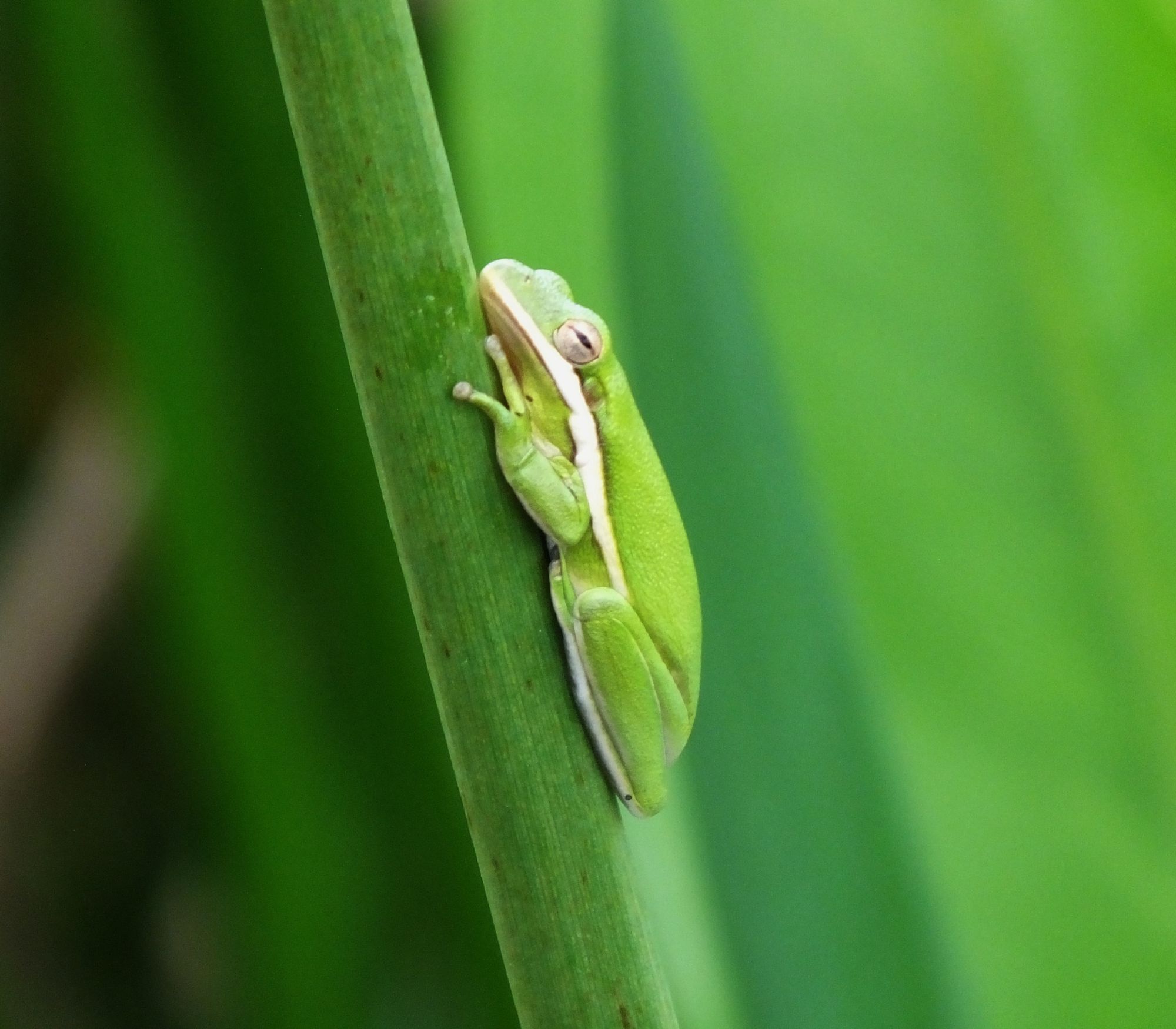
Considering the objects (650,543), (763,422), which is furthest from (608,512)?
(763,422)

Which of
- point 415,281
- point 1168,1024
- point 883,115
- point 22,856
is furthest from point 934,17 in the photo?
point 22,856

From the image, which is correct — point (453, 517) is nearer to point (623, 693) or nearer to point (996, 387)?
point (623, 693)

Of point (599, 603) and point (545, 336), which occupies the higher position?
point (545, 336)

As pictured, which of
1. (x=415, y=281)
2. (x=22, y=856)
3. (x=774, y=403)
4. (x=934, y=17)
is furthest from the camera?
(x=22, y=856)

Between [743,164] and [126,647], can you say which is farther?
[126,647]

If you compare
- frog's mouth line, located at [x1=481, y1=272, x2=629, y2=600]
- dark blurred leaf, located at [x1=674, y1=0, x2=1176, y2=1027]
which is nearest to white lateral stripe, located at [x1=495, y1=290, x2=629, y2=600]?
frog's mouth line, located at [x1=481, y1=272, x2=629, y2=600]

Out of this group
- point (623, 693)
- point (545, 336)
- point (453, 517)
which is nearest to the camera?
point (453, 517)

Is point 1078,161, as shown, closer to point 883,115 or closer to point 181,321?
point 883,115

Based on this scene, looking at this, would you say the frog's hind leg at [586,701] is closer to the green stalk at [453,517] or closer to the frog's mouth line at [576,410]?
the green stalk at [453,517]
